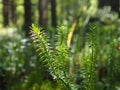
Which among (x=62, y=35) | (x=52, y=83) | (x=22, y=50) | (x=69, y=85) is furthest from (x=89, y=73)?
(x=22, y=50)

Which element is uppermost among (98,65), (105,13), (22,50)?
(105,13)

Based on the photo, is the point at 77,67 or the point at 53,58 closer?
the point at 53,58

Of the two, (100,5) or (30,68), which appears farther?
(100,5)

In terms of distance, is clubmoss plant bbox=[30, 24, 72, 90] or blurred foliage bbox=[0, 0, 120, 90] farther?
blurred foliage bbox=[0, 0, 120, 90]

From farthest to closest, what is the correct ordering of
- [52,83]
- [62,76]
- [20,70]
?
[20,70] < [52,83] < [62,76]

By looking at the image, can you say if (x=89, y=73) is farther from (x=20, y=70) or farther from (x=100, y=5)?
(x=100, y=5)

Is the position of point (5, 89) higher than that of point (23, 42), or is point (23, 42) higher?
point (23, 42)

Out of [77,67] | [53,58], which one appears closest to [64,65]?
[53,58]

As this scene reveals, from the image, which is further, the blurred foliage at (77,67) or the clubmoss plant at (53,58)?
the blurred foliage at (77,67)

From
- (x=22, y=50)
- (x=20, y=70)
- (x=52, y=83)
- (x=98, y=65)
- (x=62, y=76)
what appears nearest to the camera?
(x=62, y=76)

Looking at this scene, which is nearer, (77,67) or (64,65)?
(64,65)

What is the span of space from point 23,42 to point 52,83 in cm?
222

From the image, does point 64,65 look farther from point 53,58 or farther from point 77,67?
point 77,67

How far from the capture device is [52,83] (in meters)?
2.97
